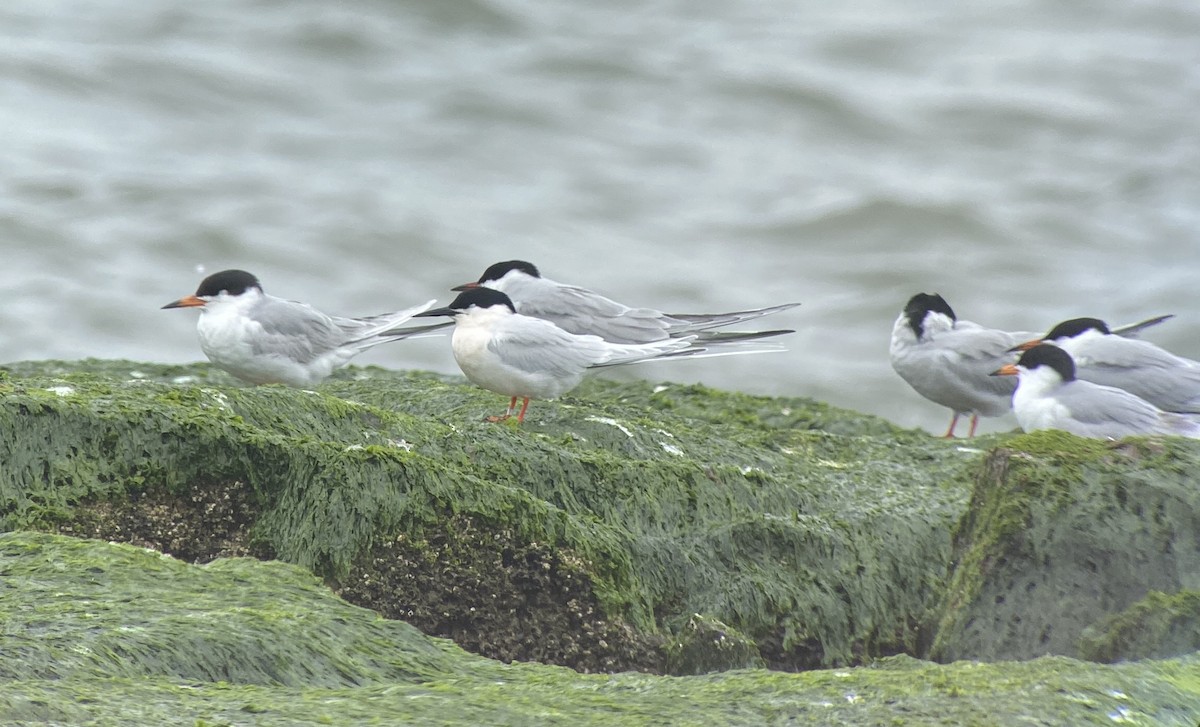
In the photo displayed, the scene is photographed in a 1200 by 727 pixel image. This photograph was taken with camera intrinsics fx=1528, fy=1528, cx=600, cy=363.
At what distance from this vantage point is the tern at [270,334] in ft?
21.4

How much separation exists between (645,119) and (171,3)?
561cm

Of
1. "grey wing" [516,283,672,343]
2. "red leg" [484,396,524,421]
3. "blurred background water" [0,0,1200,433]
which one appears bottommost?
"red leg" [484,396,524,421]

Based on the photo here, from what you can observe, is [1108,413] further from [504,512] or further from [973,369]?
[504,512]

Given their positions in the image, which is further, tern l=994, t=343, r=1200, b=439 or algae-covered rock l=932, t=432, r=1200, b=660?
tern l=994, t=343, r=1200, b=439

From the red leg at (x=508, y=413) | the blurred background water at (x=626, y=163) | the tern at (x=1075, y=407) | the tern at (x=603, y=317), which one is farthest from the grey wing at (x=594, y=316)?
the blurred background water at (x=626, y=163)

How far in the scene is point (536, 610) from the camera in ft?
11.9

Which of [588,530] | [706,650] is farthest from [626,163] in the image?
[706,650]

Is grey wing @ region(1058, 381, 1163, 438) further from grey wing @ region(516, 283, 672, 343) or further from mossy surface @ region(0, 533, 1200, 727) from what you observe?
mossy surface @ region(0, 533, 1200, 727)

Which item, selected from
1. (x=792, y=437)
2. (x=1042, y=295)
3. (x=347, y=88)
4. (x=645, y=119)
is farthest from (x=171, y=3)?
(x=792, y=437)

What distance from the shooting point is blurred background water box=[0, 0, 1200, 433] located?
43.4 ft

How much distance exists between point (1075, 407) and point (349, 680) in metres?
4.04

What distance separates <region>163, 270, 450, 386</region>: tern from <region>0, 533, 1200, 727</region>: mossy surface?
3.34 m

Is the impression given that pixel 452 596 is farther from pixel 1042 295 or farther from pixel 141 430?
pixel 1042 295

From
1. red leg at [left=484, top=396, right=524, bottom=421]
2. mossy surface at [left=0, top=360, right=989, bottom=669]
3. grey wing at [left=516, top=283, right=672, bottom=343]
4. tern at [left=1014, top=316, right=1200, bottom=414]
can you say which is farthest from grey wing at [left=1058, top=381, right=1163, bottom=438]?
red leg at [left=484, top=396, right=524, bottom=421]
